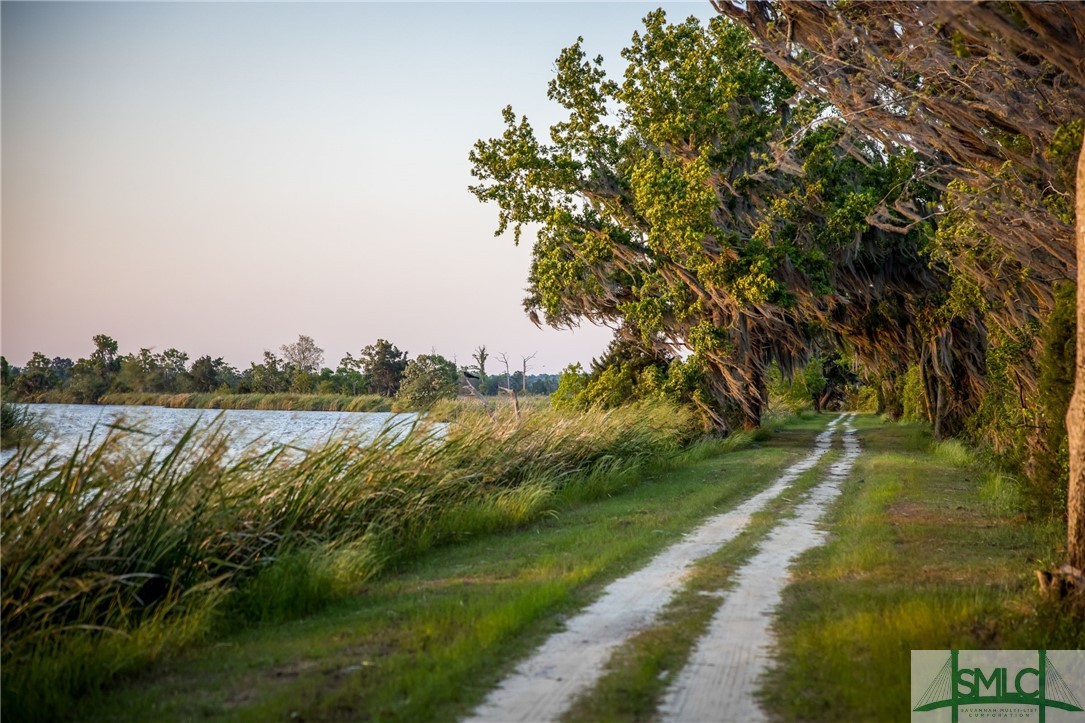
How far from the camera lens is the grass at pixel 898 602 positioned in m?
5.73

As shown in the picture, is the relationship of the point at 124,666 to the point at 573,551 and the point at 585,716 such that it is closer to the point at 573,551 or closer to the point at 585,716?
the point at 585,716

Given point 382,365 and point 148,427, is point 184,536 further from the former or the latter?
point 382,365

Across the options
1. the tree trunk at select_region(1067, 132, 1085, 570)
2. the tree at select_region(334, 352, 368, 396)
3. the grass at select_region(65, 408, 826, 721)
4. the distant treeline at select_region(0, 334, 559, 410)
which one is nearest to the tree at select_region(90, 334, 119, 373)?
the distant treeline at select_region(0, 334, 559, 410)

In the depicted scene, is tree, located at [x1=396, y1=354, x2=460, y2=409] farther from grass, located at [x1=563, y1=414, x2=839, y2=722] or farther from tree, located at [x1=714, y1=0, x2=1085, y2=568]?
tree, located at [x1=714, y1=0, x2=1085, y2=568]

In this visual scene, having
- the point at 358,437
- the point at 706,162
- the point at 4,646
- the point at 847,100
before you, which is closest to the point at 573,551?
the point at 358,437

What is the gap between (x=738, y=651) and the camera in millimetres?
6461

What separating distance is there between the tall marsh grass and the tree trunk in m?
6.21

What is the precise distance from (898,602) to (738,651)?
6.72 ft

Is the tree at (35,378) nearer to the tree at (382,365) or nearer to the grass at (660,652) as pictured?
the grass at (660,652)

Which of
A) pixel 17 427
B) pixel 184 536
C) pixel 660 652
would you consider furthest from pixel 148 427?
pixel 660 652

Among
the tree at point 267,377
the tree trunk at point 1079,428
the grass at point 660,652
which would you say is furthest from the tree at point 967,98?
the tree at point 267,377

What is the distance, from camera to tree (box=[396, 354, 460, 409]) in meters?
14.1

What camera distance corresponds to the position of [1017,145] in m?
11.3

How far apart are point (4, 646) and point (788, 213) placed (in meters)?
21.8
